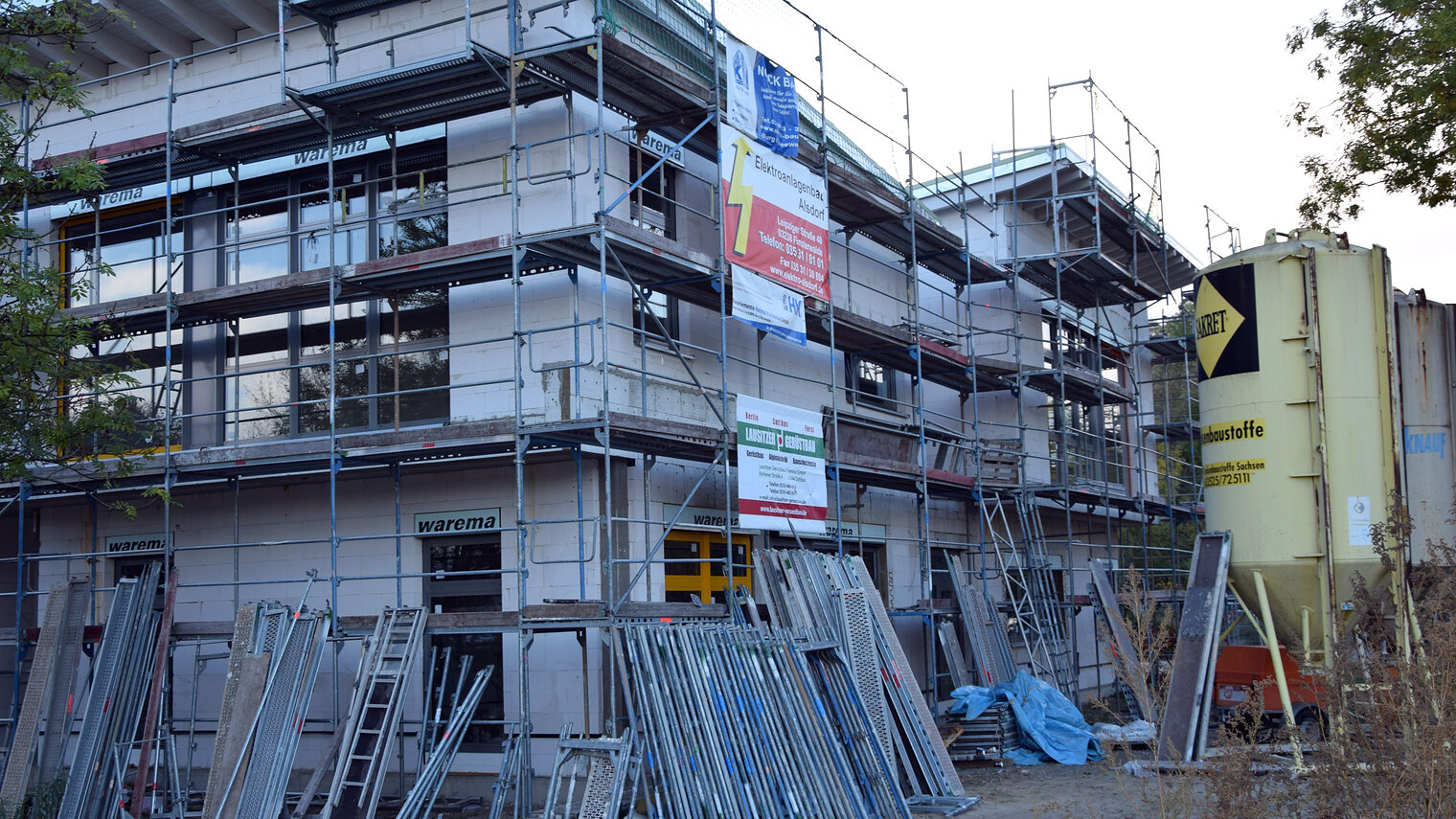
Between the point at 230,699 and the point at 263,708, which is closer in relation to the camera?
the point at 263,708

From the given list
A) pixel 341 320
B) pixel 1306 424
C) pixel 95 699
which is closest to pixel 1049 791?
pixel 1306 424

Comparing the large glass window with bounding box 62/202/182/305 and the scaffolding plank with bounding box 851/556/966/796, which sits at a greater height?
the large glass window with bounding box 62/202/182/305

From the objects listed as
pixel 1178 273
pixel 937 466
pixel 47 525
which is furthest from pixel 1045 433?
pixel 47 525

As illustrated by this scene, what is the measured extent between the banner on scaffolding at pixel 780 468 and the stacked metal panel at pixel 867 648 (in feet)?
1.93

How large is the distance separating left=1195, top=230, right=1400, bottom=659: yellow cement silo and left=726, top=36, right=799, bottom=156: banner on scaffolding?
17.7 feet

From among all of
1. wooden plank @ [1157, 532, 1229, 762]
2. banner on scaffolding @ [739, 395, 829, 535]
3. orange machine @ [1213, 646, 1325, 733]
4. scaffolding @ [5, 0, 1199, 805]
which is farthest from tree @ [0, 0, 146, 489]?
orange machine @ [1213, 646, 1325, 733]

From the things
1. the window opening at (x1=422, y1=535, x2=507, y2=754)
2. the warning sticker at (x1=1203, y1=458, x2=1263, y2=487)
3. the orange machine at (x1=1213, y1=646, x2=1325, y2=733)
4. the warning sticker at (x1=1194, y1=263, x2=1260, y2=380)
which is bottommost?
the orange machine at (x1=1213, y1=646, x2=1325, y2=733)

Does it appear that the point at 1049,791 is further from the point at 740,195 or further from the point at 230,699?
the point at 230,699

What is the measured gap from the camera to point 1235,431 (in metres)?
13.6

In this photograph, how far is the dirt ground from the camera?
11.9m

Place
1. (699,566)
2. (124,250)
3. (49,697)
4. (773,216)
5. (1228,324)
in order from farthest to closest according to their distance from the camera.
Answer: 1. (124,250)
2. (773,216)
3. (699,566)
4. (49,697)
5. (1228,324)

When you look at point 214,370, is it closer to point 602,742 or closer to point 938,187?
A: point 602,742

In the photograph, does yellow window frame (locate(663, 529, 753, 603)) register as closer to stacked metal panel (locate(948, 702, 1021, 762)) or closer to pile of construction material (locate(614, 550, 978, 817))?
pile of construction material (locate(614, 550, 978, 817))

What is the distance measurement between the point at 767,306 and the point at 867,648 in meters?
4.08
